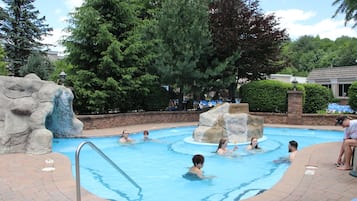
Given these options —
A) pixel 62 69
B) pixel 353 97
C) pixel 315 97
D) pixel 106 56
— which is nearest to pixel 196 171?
pixel 106 56

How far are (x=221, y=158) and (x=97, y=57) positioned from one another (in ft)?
34.3

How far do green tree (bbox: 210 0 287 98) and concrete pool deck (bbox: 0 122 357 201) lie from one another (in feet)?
38.4

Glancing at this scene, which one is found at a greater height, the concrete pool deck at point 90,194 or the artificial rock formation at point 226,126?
the artificial rock formation at point 226,126

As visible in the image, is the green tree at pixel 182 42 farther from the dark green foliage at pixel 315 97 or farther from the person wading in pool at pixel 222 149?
the person wading in pool at pixel 222 149

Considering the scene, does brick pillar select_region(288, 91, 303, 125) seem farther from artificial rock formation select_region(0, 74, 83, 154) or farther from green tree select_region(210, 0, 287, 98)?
artificial rock formation select_region(0, 74, 83, 154)

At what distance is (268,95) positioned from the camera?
725 inches

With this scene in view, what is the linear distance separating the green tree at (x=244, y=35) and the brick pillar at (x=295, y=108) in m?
3.34

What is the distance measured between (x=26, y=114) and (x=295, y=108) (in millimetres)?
13115

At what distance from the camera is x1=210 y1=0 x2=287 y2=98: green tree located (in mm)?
18938

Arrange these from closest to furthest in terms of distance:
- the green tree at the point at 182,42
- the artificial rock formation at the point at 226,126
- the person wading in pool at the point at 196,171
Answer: the person wading in pool at the point at 196,171, the artificial rock formation at the point at 226,126, the green tree at the point at 182,42

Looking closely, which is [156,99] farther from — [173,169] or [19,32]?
[19,32]

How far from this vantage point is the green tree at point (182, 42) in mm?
17891

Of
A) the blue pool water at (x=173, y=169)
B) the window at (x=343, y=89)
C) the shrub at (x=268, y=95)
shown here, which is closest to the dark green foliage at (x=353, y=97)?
the shrub at (x=268, y=95)

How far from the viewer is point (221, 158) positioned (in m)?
9.93
